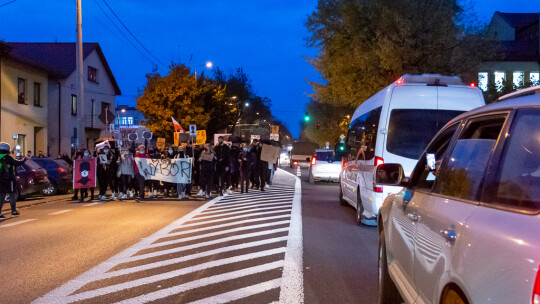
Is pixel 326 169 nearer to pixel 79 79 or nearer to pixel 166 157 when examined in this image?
pixel 166 157

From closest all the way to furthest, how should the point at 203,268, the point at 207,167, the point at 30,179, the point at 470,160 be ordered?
the point at 470,160 < the point at 203,268 < the point at 30,179 < the point at 207,167

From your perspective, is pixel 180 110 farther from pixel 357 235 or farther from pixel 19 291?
pixel 19 291

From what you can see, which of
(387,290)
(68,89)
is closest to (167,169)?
(387,290)

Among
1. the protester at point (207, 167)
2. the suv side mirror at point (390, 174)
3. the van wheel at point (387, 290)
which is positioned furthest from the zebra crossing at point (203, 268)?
the protester at point (207, 167)

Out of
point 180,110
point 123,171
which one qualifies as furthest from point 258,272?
point 180,110

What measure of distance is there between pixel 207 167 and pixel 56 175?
20.4 ft

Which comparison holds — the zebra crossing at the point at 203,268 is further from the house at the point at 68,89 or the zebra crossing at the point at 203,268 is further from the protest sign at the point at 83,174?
the house at the point at 68,89

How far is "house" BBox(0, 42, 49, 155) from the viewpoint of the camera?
1174 inches

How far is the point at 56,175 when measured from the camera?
20.2m

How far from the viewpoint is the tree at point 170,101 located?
33906 mm

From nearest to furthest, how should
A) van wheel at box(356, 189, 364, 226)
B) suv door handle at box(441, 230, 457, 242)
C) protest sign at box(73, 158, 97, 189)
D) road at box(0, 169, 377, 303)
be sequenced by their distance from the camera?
suv door handle at box(441, 230, 457, 242)
road at box(0, 169, 377, 303)
van wheel at box(356, 189, 364, 226)
protest sign at box(73, 158, 97, 189)

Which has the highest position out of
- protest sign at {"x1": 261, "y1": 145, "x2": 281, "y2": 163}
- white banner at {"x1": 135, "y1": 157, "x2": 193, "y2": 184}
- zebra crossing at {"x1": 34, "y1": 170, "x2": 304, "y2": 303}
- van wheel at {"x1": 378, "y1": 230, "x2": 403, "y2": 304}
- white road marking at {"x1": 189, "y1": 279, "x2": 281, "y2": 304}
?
protest sign at {"x1": 261, "y1": 145, "x2": 281, "y2": 163}

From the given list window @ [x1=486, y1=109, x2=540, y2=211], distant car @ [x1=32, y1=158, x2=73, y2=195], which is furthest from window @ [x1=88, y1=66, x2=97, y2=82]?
window @ [x1=486, y1=109, x2=540, y2=211]

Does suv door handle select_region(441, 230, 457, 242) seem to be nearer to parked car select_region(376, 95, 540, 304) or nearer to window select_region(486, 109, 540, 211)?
parked car select_region(376, 95, 540, 304)
